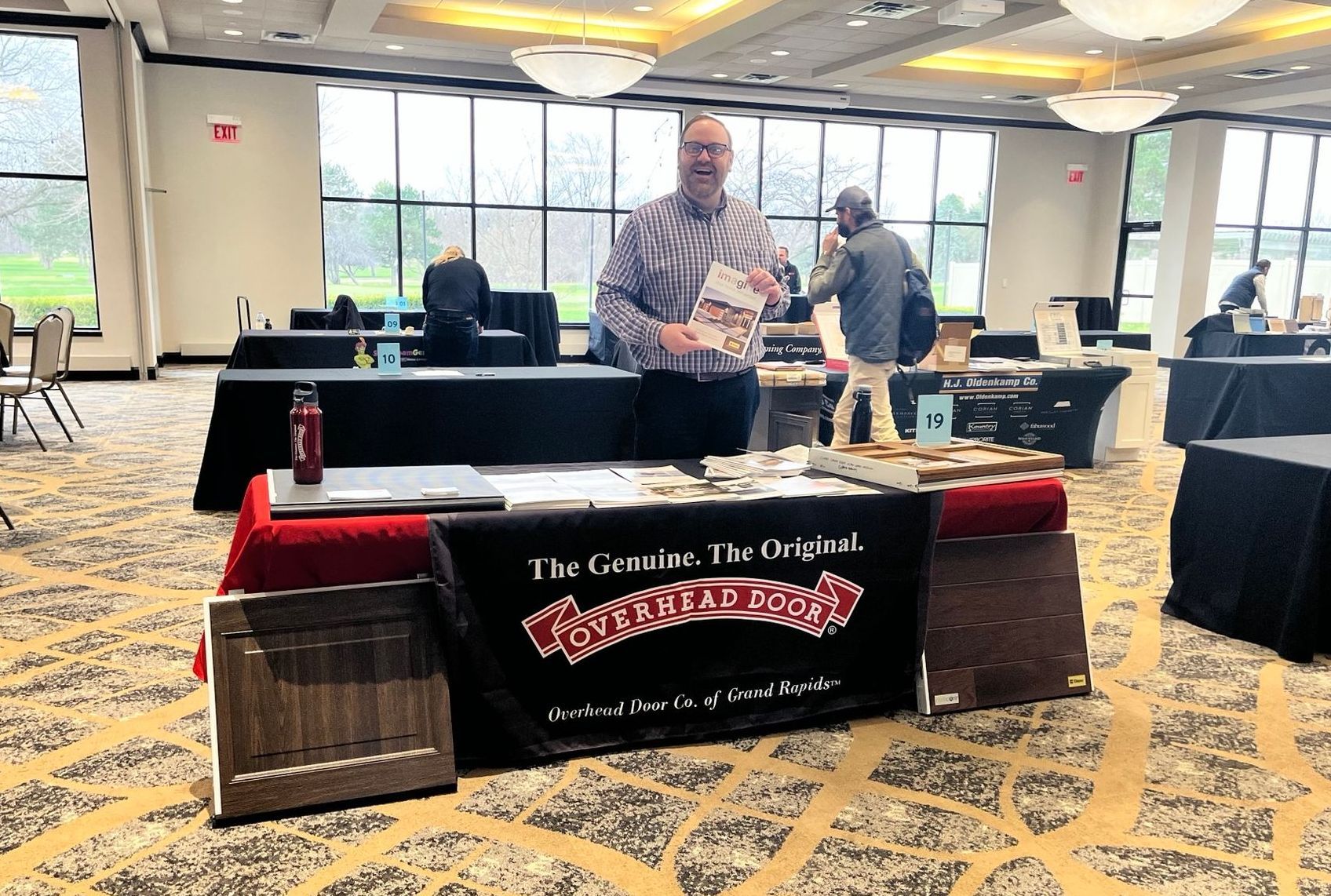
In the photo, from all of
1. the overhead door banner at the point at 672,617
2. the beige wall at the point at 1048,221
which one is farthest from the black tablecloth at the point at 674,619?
the beige wall at the point at 1048,221

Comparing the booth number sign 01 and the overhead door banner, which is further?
the booth number sign 01

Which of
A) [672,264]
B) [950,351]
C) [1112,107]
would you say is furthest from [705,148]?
[1112,107]

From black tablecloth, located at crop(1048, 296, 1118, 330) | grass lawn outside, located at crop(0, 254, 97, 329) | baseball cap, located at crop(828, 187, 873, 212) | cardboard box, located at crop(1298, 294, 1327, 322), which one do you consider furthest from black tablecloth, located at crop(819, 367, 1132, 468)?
grass lawn outside, located at crop(0, 254, 97, 329)

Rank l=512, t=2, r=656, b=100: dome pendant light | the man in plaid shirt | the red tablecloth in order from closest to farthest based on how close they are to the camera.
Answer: the red tablecloth < the man in plaid shirt < l=512, t=2, r=656, b=100: dome pendant light

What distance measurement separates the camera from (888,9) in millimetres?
8281

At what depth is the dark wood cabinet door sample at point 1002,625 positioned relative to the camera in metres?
2.70

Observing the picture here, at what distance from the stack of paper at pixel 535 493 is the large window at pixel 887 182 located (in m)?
11.2

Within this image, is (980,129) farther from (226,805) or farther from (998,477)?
(226,805)

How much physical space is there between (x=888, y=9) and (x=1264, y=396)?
4246 mm

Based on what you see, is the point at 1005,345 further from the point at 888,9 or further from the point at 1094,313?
the point at 1094,313

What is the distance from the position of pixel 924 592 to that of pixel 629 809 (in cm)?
95

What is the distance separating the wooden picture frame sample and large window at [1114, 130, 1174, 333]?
43.5 feet

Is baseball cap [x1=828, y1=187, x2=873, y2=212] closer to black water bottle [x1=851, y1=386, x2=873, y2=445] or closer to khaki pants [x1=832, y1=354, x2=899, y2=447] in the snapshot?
khaki pants [x1=832, y1=354, x2=899, y2=447]

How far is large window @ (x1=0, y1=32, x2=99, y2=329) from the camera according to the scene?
1005 centimetres
